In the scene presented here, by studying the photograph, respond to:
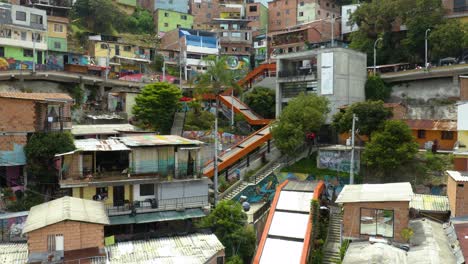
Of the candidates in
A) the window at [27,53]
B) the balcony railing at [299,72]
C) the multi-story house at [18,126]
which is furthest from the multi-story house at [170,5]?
the multi-story house at [18,126]

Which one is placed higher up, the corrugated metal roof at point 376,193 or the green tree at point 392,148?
the green tree at point 392,148

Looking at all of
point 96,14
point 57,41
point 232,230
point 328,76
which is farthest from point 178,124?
point 96,14

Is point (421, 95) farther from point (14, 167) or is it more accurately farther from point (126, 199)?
point (14, 167)

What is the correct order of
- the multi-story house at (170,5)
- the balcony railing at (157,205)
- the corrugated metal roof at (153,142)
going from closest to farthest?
the balcony railing at (157,205), the corrugated metal roof at (153,142), the multi-story house at (170,5)

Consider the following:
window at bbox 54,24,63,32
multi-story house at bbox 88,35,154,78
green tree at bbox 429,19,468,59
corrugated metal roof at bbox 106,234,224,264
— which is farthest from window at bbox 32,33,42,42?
green tree at bbox 429,19,468,59

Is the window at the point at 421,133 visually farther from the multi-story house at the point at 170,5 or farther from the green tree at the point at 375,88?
the multi-story house at the point at 170,5

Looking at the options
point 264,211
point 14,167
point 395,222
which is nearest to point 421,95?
point 264,211
